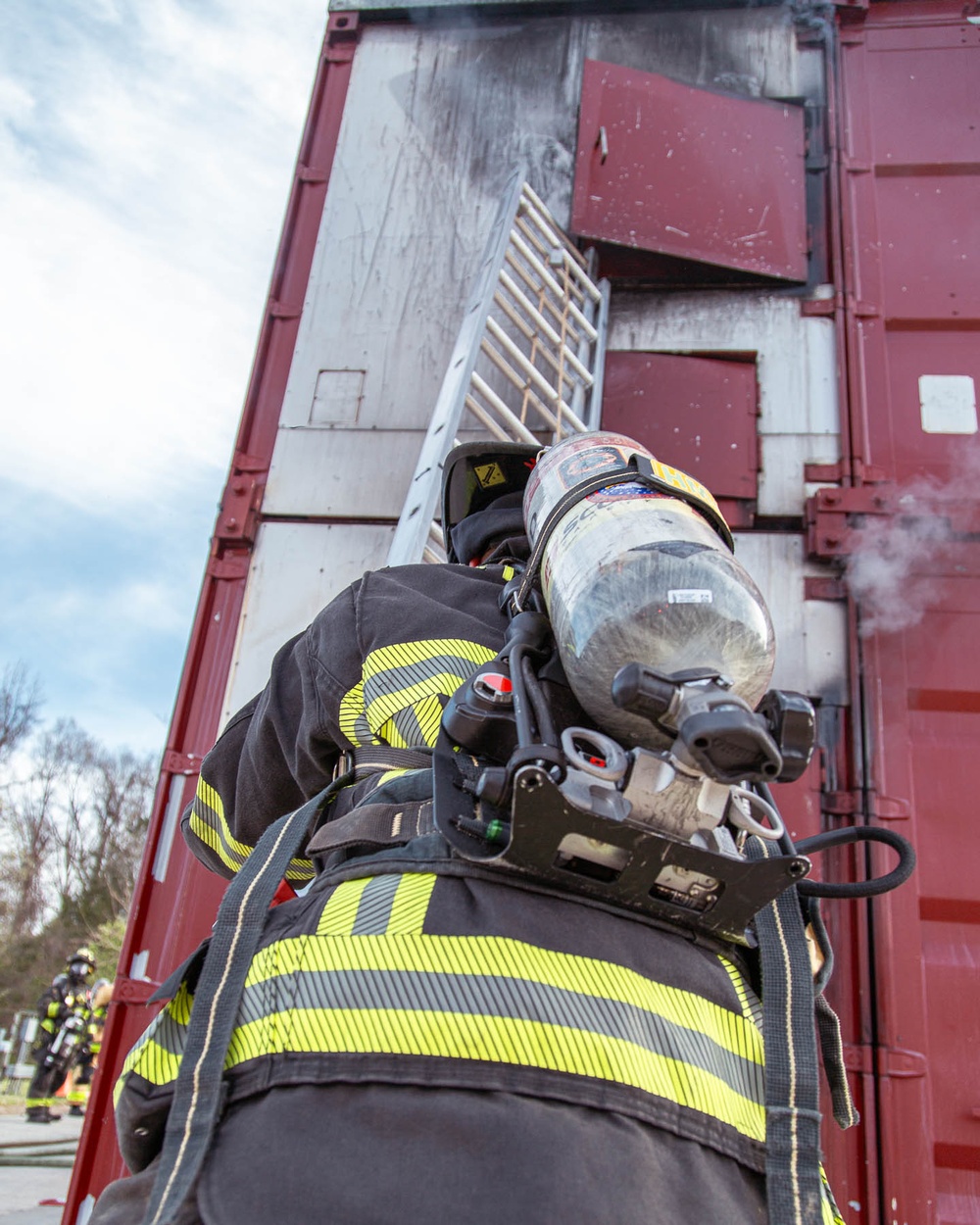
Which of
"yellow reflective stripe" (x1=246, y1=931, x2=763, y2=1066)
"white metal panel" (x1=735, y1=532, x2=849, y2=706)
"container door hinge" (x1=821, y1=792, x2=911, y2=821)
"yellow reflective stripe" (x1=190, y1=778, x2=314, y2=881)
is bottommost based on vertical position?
"yellow reflective stripe" (x1=246, y1=931, x2=763, y2=1066)

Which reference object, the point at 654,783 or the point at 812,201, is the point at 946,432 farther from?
the point at 654,783

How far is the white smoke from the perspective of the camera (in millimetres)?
3293

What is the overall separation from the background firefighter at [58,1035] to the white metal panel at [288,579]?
702 centimetres

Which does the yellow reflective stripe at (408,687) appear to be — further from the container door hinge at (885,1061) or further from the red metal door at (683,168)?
the red metal door at (683,168)

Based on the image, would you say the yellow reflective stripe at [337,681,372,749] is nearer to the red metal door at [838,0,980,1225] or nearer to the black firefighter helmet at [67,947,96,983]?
the red metal door at [838,0,980,1225]

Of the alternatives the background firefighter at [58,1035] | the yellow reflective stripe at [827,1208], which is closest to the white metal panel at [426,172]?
the yellow reflective stripe at [827,1208]

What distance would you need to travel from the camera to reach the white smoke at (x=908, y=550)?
10.8ft

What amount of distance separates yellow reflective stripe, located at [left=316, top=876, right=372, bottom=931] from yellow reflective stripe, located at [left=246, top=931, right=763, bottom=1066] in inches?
0.5

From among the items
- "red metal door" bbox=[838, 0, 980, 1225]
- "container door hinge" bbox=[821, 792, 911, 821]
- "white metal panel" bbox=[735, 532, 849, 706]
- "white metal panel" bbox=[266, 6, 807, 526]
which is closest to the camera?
"red metal door" bbox=[838, 0, 980, 1225]

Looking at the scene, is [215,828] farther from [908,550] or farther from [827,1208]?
[908,550]

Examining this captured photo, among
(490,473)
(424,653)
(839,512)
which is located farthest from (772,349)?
(424,653)

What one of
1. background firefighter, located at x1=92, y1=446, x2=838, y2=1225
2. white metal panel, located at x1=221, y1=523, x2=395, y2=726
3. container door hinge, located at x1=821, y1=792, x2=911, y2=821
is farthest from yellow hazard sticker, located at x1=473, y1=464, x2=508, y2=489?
container door hinge, located at x1=821, y1=792, x2=911, y2=821

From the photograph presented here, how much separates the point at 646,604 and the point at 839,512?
2.57 metres

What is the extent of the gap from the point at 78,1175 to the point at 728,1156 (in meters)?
2.66
